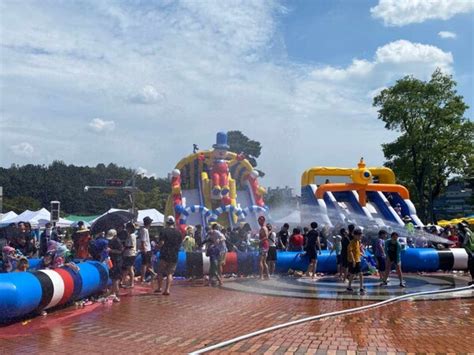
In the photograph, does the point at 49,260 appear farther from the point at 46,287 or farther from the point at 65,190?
the point at 65,190

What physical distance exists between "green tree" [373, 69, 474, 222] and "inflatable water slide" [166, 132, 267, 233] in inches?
584

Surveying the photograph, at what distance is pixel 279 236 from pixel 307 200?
8.74m

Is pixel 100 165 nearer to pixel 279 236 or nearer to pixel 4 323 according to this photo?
pixel 279 236

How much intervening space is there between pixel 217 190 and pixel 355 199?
22.3ft

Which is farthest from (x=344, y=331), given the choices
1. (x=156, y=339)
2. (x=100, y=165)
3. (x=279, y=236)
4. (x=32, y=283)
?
(x=100, y=165)

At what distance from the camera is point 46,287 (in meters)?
7.76

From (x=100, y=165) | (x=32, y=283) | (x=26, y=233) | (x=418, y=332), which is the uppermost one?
(x=100, y=165)

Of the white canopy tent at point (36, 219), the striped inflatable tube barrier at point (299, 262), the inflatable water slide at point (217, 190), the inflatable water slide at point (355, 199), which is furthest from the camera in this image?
the white canopy tent at point (36, 219)

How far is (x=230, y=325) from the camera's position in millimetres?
7156

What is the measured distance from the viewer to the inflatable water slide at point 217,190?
2483 cm

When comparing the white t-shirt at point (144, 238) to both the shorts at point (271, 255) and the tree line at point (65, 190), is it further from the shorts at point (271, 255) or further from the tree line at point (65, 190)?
the tree line at point (65, 190)

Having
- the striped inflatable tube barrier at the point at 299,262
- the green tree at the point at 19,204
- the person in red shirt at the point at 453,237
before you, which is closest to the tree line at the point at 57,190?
the green tree at the point at 19,204

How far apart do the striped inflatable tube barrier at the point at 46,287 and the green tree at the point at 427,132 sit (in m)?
31.3

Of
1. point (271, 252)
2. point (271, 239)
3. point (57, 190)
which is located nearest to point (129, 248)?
point (271, 239)
